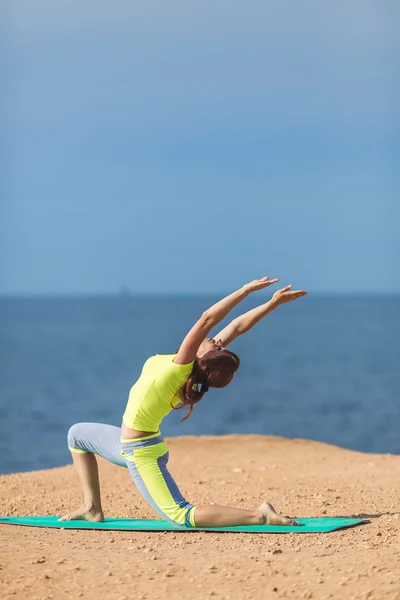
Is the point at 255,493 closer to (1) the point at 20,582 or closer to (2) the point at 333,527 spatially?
(2) the point at 333,527

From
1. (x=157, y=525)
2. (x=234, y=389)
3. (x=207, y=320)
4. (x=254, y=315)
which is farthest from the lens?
(x=234, y=389)

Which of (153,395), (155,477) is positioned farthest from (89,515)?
(153,395)

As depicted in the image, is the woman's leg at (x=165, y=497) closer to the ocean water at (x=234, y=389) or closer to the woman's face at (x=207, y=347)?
the woman's face at (x=207, y=347)

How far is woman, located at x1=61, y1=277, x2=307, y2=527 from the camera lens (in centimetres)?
745

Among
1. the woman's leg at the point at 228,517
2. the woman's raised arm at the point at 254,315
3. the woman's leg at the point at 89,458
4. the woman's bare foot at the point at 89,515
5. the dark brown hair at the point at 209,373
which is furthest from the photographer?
the woman's bare foot at the point at 89,515

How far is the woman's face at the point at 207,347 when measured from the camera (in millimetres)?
7516

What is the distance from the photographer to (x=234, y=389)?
185ft

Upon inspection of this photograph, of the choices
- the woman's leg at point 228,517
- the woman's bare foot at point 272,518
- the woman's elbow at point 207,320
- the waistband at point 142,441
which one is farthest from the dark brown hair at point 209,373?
the woman's bare foot at point 272,518

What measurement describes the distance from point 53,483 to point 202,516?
3396mm

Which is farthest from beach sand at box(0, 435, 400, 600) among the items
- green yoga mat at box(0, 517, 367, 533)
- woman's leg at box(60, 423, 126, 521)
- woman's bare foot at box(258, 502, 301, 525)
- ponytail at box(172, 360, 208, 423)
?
ponytail at box(172, 360, 208, 423)

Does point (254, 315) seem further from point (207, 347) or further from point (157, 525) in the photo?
point (157, 525)

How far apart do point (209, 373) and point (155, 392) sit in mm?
431

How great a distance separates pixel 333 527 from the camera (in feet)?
25.7

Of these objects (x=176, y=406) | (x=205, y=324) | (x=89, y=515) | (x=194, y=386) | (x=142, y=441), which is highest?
(x=205, y=324)
